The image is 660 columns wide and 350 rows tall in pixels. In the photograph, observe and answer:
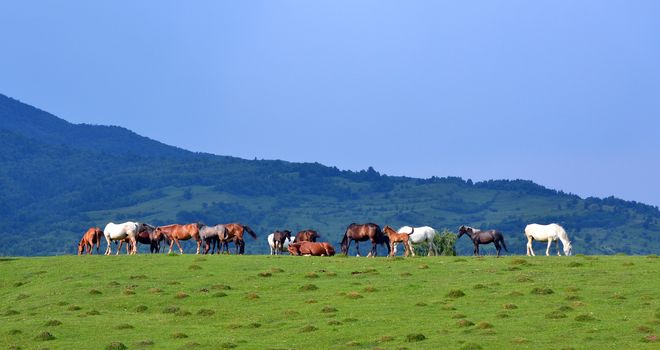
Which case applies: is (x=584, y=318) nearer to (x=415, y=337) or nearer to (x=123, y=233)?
(x=415, y=337)

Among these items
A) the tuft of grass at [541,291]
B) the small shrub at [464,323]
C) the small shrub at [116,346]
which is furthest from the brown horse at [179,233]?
the small shrub at [464,323]

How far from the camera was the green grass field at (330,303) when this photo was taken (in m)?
39.4

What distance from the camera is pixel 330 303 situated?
46375mm

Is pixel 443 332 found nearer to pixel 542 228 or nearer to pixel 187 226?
pixel 542 228

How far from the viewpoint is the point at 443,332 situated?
3978 centimetres

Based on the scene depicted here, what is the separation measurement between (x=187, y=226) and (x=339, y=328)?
30.8 m

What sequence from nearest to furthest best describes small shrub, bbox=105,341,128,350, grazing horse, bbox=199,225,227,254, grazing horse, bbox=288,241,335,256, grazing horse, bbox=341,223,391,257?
small shrub, bbox=105,341,128,350 < grazing horse, bbox=288,241,335,256 < grazing horse, bbox=341,223,391,257 < grazing horse, bbox=199,225,227,254

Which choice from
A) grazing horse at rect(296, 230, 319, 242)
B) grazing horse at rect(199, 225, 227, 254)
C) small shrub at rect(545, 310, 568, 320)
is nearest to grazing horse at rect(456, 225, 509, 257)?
grazing horse at rect(296, 230, 319, 242)

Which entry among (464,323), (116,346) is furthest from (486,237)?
(116,346)

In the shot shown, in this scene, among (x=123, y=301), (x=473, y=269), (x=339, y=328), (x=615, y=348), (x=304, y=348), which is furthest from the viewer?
(x=473, y=269)

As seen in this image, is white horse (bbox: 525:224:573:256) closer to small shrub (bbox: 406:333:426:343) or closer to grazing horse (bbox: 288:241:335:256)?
grazing horse (bbox: 288:241:335:256)

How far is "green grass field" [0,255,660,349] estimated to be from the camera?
39.4 metres

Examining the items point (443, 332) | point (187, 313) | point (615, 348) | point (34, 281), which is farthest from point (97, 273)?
point (615, 348)

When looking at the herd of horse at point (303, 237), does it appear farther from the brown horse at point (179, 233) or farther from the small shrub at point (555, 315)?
the small shrub at point (555, 315)
